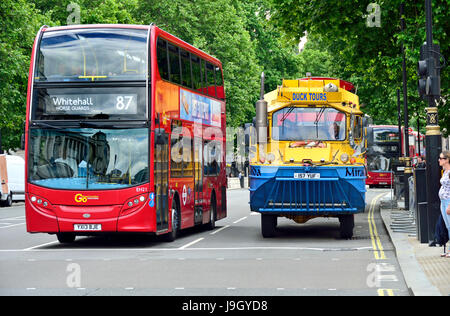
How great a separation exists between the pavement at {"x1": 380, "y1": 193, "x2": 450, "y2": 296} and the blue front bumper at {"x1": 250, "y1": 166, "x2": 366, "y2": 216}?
49.4 inches

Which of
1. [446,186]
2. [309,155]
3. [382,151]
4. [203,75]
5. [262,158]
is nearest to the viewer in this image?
[446,186]

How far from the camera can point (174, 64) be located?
19.4 meters

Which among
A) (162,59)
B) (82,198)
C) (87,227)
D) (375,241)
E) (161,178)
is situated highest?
(162,59)

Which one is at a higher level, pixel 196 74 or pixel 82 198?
pixel 196 74

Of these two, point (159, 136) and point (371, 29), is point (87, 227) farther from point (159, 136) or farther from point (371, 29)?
point (371, 29)

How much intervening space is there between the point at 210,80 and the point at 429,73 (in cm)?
859

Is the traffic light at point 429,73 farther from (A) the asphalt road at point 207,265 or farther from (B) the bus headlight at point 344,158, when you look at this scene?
(B) the bus headlight at point 344,158

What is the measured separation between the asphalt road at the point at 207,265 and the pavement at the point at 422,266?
185 mm

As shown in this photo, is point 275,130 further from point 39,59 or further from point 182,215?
point 39,59

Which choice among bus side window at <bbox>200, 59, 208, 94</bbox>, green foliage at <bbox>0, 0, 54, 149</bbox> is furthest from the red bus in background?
bus side window at <bbox>200, 59, 208, 94</bbox>

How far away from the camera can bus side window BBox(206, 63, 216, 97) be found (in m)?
23.1

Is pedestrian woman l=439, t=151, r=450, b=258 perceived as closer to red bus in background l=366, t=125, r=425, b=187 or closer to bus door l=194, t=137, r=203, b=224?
bus door l=194, t=137, r=203, b=224

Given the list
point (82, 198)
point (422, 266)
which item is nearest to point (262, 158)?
point (82, 198)
